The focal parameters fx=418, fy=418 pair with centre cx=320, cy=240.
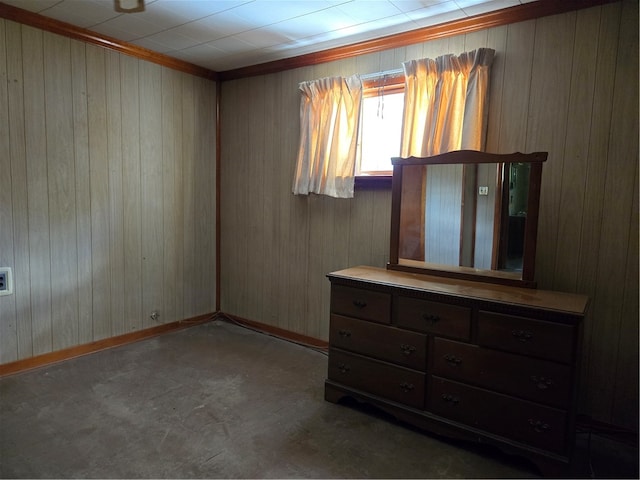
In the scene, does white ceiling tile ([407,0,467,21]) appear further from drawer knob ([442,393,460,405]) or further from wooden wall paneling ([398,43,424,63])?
drawer knob ([442,393,460,405])

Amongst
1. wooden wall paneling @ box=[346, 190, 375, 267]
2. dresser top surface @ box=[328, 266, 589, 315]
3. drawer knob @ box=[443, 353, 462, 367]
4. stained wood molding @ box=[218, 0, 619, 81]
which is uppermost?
stained wood molding @ box=[218, 0, 619, 81]

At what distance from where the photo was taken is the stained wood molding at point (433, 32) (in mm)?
2277

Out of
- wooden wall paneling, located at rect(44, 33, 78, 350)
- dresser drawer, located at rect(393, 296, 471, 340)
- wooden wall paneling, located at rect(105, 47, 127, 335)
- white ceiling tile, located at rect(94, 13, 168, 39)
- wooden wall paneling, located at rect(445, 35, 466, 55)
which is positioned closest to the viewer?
dresser drawer, located at rect(393, 296, 471, 340)

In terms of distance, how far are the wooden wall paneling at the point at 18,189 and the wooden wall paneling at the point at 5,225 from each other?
0.04ft

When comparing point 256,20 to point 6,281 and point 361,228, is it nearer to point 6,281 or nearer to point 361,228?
point 361,228

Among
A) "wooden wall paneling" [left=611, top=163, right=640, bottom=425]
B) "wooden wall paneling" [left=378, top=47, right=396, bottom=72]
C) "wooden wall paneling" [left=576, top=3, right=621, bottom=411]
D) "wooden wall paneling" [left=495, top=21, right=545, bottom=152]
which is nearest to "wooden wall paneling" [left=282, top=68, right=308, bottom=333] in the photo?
"wooden wall paneling" [left=378, top=47, right=396, bottom=72]

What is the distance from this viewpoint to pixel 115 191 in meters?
3.23

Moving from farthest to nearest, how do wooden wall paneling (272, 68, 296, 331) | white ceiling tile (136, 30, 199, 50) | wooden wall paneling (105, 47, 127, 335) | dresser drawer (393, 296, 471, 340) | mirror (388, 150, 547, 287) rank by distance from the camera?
wooden wall paneling (272, 68, 296, 331) → wooden wall paneling (105, 47, 127, 335) → white ceiling tile (136, 30, 199, 50) → mirror (388, 150, 547, 287) → dresser drawer (393, 296, 471, 340)

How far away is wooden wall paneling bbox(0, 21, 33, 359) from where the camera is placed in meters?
2.65

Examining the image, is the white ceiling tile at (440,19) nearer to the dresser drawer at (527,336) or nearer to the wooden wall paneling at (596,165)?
the wooden wall paneling at (596,165)

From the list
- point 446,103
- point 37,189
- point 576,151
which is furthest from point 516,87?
point 37,189

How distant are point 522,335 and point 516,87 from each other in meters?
1.44

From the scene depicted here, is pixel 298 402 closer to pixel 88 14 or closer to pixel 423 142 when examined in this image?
pixel 423 142

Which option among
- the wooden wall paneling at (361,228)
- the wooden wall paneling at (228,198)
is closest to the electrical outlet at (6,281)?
the wooden wall paneling at (228,198)
